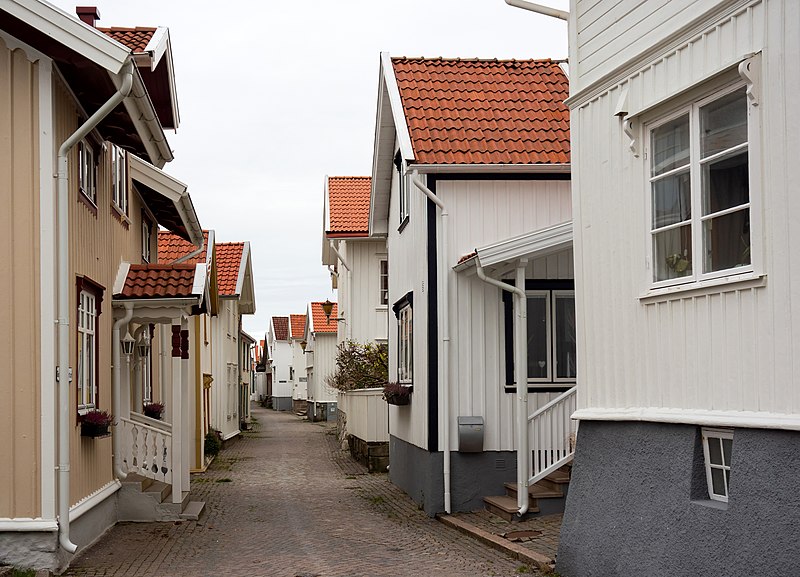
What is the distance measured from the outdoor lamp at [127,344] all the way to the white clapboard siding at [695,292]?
7553 millimetres

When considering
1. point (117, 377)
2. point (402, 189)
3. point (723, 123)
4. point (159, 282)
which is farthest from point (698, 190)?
point (402, 189)

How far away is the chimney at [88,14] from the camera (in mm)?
16188

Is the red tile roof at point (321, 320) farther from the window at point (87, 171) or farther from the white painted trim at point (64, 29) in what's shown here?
A: the white painted trim at point (64, 29)

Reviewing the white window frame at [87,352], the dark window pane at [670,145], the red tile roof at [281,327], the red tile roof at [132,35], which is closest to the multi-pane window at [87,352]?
the white window frame at [87,352]

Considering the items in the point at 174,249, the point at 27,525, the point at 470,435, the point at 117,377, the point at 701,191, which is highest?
the point at 174,249

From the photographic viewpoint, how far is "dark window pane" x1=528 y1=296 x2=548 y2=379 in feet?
50.6

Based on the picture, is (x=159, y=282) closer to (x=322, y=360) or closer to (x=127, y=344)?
(x=127, y=344)

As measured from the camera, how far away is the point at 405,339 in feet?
62.6

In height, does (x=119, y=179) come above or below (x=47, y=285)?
above

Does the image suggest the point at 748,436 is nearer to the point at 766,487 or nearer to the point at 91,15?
the point at 766,487

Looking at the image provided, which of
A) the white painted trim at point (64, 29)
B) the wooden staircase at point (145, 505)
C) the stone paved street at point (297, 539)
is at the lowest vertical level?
the stone paved street at point (297, 539)

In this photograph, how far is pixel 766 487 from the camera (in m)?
7.16

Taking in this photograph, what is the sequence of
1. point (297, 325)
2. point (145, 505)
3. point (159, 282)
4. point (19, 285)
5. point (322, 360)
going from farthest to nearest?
point (297, 325), point (322, 360), point (145, 505), point (159, 282), point (19, 285)

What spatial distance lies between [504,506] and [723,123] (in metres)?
7.47
